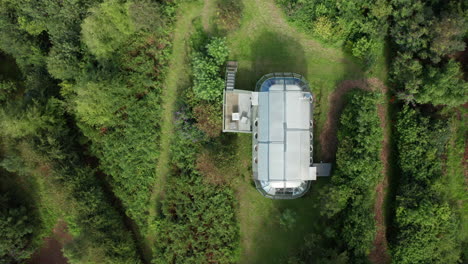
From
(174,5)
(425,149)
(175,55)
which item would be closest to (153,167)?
(175,55)

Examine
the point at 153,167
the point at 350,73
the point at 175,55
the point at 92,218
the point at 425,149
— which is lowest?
the point at 92,218

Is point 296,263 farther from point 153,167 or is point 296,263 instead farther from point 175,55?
point 175,55

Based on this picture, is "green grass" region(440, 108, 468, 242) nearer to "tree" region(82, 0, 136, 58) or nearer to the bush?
the bush

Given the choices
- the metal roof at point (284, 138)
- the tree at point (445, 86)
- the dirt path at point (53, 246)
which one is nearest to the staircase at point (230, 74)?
the metal roof at point (284, 138)

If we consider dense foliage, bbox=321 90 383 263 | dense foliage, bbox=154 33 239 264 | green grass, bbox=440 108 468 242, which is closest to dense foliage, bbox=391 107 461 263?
green grass, bbox=440 108 468 242

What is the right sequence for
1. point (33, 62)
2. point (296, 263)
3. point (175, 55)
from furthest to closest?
point (33, 62) → point (175, 55) → point (296, 263)

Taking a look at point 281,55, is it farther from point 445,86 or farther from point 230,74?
point 445,86

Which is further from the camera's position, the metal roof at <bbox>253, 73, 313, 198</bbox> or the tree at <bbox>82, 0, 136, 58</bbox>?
the tree at <bbox>82, 0, 136, 58</bbox>
